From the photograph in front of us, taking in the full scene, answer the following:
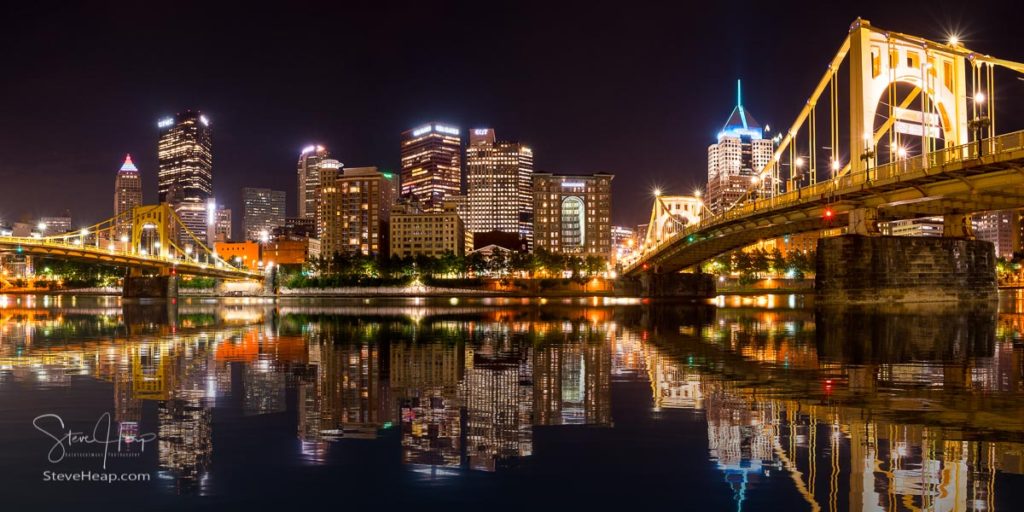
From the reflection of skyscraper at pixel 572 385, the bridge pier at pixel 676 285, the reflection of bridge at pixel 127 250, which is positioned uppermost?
the reflection of bridge at pixel 127 250

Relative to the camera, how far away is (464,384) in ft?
55.8

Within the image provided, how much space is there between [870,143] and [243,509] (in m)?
52.8

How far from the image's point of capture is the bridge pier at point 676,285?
10881 centimetres

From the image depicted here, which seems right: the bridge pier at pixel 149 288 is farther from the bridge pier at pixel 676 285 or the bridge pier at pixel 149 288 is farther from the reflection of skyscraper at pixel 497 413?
the reflection of skyscraper at pixel 497 413

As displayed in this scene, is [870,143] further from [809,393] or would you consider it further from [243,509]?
[243,509]

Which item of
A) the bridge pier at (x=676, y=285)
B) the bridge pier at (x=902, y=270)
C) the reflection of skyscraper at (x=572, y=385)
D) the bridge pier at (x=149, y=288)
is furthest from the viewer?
the bridge pier at (x=149, y=288)

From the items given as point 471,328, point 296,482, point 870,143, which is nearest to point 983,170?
Result: point 870,143

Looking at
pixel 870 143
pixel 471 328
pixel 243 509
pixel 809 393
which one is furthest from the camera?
pixel 870 143

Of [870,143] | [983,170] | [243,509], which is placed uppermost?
[870,143]
